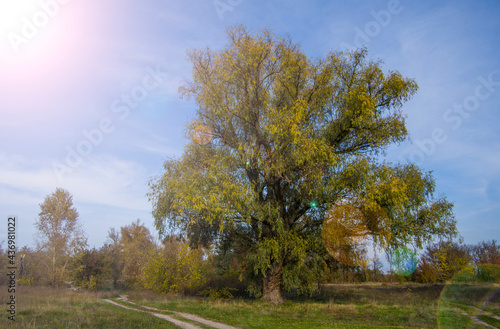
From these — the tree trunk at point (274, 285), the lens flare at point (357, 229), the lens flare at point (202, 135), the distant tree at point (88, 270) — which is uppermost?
the lens flare at point (202, 135)

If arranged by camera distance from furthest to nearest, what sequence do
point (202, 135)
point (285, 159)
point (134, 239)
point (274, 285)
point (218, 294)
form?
point (134, 239)
point (218, 294)
point (202, 135)
point (274, 285)
point (285, 159)

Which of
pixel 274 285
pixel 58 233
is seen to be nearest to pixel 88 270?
pixel 58 233

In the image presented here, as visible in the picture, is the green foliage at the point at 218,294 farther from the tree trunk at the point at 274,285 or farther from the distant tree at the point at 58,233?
the distant tree at the point at 58,233

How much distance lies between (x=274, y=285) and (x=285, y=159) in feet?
24.9

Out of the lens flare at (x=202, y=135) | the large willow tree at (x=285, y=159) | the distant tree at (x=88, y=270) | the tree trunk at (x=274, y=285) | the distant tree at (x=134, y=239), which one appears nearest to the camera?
the large willow tree at (x=285, y=159)

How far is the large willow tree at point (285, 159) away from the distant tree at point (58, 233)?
26332 mm

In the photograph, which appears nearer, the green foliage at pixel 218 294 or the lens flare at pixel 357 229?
the lens flare at pixel 357 229

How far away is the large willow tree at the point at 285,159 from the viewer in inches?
584

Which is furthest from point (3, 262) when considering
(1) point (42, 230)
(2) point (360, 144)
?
(2) point (360, 144)

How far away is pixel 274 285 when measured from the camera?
57.8 ft

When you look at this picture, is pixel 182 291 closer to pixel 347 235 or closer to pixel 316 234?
pixel 316 234

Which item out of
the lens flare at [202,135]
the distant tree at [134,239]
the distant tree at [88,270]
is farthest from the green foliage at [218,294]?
the distant tree at [134,239]

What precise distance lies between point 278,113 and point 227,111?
2.95 meters

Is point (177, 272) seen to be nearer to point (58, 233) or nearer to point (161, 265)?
point (161, 265)
